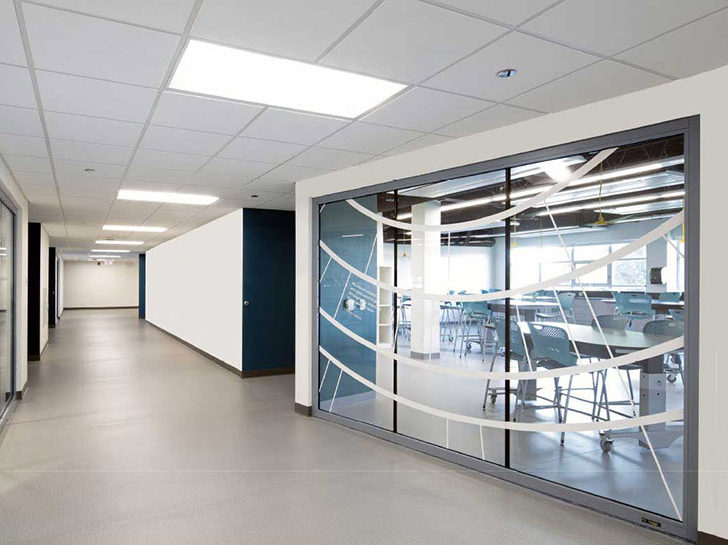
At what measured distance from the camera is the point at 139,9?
2.19 metres

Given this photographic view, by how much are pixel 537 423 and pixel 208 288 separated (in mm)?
7858

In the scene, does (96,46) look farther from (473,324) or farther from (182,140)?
(473,324)

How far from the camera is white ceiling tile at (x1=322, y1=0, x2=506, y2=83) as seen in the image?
2.27m

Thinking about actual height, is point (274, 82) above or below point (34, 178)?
above

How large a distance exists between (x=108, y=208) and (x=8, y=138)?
4063mm

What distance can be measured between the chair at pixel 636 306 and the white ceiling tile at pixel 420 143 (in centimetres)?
184

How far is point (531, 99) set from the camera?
3334mm

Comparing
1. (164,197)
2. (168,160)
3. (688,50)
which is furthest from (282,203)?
(688,50)

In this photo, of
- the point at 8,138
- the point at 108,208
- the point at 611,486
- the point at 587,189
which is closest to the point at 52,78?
the point at 8,138

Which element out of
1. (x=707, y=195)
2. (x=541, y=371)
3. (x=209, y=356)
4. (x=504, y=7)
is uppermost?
(x=504, y=7)

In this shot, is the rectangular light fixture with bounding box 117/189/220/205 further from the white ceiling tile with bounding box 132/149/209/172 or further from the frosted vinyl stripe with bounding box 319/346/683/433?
the frosted vinyl stripe with bounding box 319/346/683/433

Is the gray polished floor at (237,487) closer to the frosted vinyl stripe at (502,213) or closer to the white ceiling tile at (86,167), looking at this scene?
the frosted vinyl stripe at (502,213)

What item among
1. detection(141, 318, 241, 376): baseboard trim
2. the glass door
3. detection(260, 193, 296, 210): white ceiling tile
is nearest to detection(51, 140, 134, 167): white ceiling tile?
the glass door

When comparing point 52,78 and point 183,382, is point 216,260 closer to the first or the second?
point 183,382
